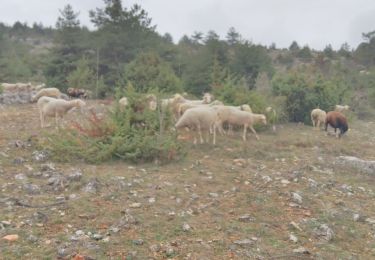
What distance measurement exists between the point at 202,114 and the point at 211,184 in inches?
124

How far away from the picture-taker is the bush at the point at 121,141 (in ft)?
31.1

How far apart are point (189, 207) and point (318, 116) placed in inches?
443

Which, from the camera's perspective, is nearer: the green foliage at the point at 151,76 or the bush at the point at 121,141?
the bush at the point at 121,141

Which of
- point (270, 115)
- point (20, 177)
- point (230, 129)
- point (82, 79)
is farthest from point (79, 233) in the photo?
point (82, 79)

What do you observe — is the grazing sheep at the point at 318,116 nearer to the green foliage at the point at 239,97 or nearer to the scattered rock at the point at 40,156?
the green foliage at the point at 239,97

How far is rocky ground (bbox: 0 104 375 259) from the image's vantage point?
222 inches

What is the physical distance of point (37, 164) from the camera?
8.96 metres

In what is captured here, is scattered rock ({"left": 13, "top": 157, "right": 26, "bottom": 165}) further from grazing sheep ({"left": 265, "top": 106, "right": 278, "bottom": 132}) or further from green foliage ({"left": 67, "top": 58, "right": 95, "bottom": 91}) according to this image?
green foliage ({"left": 67, "top": 58, "right": 95, "bottom": 91})

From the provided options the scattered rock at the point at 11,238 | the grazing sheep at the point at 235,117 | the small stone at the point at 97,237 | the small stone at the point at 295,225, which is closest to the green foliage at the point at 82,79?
the grazing sheep at the point at 235,117

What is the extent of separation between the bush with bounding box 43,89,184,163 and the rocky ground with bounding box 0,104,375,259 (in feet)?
1.03

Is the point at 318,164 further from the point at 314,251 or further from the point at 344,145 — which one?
the point at 314,251

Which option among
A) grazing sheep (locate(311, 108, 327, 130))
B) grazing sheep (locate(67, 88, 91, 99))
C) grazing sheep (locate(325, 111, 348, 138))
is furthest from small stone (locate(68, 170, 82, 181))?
grazing sheep (locate(67, 88, 91, 99))

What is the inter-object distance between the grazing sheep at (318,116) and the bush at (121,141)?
27.2ft

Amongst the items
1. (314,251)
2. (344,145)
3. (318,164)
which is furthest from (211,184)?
(344,145)
